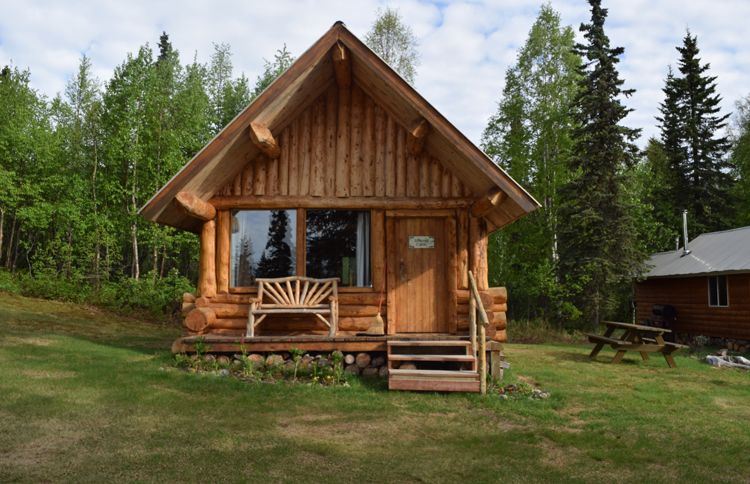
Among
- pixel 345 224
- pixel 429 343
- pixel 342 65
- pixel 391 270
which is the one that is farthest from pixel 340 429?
pixel 342 65

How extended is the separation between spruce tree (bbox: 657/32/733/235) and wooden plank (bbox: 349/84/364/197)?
24.6 meters

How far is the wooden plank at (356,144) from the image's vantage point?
34.3ft

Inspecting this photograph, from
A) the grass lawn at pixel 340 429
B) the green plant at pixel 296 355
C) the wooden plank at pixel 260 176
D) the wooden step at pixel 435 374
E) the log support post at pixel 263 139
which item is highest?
the log support post at pixel 263 139

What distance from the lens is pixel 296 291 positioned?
1005 centimetres

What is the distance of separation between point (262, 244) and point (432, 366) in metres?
3.98

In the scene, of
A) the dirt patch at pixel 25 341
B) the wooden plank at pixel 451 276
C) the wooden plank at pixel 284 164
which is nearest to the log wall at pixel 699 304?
the wooden plank at pixel 451 276

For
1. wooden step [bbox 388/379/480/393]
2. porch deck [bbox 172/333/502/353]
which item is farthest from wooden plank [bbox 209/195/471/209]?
wooden step [bbox 388/379/480/393]

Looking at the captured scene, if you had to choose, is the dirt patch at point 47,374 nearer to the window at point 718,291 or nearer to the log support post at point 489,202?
the log support post at point 489,202

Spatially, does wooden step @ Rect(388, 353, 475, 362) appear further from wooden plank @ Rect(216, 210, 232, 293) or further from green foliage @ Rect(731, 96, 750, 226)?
green foliage @ Rect(731, 96, 750, 226)

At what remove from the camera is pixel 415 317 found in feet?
34.1

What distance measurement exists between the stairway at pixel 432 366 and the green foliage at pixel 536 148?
51.8 ft

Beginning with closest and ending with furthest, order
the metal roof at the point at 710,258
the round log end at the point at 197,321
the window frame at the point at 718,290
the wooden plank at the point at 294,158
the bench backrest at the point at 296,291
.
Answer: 1. the round log end at the point at 197,321
2. the bench backrest at the point at 296,291
3. the wooden plank at the point at 294,158
4. the metal roof at the point at 710,258
5. the window frame at the point at 718,290

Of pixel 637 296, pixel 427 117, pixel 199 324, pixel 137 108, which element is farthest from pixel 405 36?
pixel 199 324

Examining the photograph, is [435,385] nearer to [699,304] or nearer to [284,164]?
[284,164]
